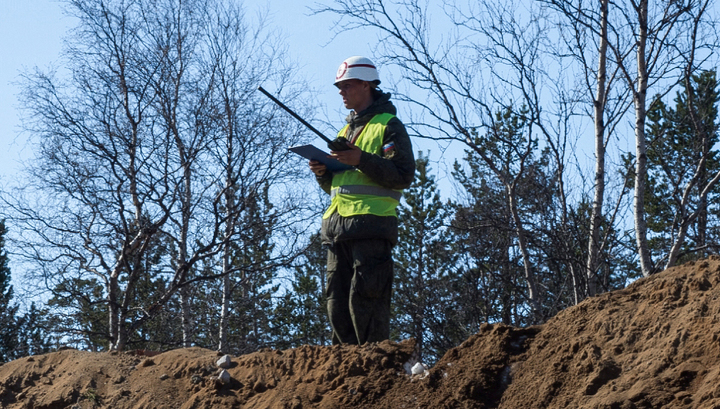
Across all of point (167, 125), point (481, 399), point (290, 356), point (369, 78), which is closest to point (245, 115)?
point (167, 125)

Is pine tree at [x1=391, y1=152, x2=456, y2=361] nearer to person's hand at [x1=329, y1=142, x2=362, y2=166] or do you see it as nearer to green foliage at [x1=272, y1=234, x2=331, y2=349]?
green foliage at [x1=272, y1=234, x2=331, y2=349]

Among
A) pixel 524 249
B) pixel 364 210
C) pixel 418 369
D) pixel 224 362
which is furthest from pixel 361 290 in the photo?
pixel 524 249

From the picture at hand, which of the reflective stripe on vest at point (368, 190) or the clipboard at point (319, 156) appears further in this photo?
the reflective stripe on vest at point (368, 190)

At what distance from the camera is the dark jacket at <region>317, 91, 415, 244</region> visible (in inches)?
201

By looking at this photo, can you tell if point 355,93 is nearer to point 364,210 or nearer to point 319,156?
point 319,156

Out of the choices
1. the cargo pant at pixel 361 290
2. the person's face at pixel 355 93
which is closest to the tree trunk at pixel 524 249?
the person's face at pixel 355 93

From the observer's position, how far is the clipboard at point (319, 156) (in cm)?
512

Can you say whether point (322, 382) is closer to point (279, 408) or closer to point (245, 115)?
point (279, 408)

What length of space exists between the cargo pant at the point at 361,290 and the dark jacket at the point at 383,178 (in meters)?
0.08

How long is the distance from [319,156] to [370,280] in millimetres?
813

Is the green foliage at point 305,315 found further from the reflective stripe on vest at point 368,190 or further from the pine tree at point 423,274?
the reflective stripe on vest at point 368,190

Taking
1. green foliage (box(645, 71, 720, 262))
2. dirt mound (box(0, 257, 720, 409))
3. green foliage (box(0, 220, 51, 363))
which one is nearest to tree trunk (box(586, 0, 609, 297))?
green foliage (box(645, 71, 720, 262))

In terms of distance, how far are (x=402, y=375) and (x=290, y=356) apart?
0.74m

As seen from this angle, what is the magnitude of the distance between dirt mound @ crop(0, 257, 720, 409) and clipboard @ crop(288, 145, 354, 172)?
3.97 feet
